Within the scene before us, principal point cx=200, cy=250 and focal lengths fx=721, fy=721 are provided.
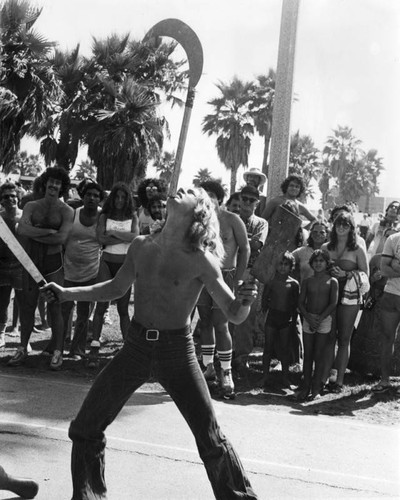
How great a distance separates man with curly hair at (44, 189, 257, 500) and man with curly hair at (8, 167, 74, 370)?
11.8 feet

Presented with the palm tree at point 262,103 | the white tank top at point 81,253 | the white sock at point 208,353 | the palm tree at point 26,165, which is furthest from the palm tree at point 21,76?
the palm tree at point 26,165

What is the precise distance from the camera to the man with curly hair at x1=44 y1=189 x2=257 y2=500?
3569mm

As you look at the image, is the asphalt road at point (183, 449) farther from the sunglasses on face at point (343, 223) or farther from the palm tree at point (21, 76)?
the palm tree at point (21, 76)

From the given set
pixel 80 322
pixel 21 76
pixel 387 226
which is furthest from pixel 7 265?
pixel 21 76

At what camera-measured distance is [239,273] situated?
6992mm

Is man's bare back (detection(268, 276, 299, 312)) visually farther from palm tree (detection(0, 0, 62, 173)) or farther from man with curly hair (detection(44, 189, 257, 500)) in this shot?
palm tree (detection(0, 0, 62, 173))

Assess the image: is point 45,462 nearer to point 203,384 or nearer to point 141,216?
point 203,384

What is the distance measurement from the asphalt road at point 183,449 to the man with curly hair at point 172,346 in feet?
1.87

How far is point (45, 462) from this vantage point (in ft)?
14.7

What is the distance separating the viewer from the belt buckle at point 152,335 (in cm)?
369

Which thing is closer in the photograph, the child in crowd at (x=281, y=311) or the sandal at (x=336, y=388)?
the sandal at (x=336, y=388)

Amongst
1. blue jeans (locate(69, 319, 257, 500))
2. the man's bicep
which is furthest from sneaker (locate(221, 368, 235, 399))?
blue jeans (locate(69, 319, 257, 500))

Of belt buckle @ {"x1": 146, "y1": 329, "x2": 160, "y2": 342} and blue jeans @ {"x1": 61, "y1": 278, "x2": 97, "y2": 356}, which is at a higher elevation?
belt buckle @ {"x1": 146, "y1": 329, "x2": 160, "y2": 342}

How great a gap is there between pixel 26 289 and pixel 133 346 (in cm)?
408
